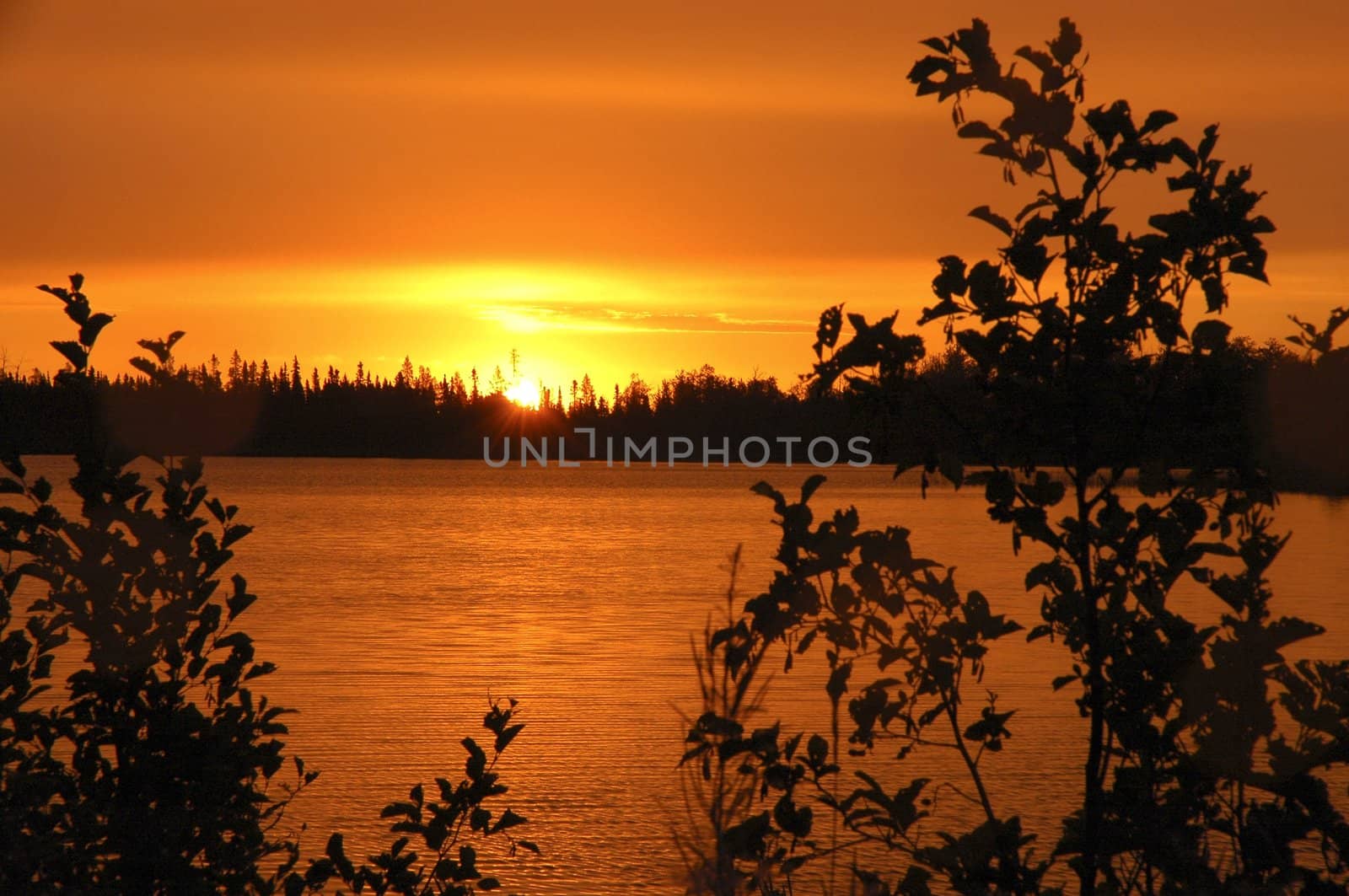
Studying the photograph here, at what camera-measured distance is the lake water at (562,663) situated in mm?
14750

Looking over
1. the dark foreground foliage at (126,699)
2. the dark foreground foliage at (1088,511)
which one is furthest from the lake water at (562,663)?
the dark foreground foliage at (126,699)

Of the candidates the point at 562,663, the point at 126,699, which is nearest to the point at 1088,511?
the point at 126,699

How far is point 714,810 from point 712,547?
55749 millimetres

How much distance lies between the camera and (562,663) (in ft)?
83.4

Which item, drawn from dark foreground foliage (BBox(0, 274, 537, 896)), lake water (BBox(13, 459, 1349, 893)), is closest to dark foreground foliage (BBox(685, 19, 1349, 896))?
lake water (BBox(13, 459, 1349, 893))

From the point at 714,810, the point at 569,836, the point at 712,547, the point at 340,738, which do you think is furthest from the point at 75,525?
the point at 712,547

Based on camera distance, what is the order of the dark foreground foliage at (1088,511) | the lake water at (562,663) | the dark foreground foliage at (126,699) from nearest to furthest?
1. the dark foreground foliage at (1088,511)
2. the dark foreground foliage at (126,699)
3. the lake water at (562,663)

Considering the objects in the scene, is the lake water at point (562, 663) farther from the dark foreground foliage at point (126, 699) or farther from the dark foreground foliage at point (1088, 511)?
the dark foreground foliage at point (126, 699)

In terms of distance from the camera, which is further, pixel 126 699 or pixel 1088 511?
pixel 126 699

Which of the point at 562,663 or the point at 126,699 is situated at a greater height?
the point at 126,699

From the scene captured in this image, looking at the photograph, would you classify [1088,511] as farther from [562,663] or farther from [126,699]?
[562,663]

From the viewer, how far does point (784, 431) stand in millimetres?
199375

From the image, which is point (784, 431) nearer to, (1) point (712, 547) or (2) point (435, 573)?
(1) point (712, 547)

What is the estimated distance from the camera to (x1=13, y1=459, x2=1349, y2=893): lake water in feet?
48.4
